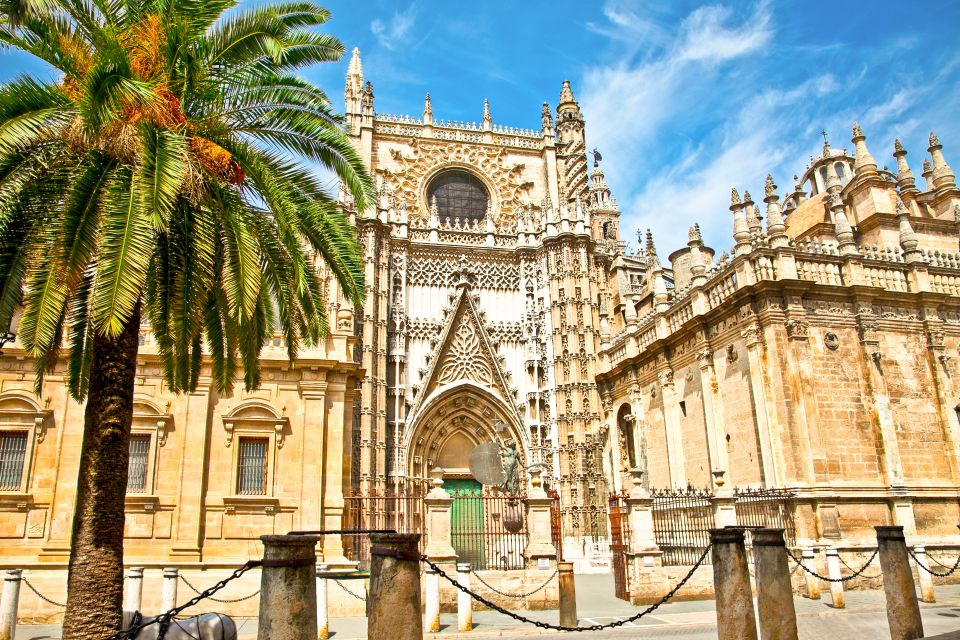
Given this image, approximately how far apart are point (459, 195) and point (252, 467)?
63.3 feet

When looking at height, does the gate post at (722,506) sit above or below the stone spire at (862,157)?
below

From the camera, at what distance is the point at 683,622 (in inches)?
438

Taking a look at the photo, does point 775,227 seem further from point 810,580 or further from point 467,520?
point 467,520

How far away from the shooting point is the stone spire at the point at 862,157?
22.8 metres

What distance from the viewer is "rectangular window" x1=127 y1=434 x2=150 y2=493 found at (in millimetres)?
14414

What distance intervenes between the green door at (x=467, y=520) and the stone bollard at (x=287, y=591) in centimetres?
1807

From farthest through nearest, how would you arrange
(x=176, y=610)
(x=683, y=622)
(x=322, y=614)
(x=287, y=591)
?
(x=683, y=622) → (x=322, y=614) → (x=176, y=610) → (x=287, y=591)

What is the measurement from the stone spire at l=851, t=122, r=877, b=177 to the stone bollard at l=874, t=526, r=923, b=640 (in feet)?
60.4

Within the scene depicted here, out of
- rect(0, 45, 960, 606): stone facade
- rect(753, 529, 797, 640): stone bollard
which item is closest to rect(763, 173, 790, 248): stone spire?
rect(0, 45, 960, 606): stone facade

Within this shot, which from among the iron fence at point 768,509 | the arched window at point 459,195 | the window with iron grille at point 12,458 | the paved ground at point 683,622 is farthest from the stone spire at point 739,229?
the window with iron grille at point 12,458

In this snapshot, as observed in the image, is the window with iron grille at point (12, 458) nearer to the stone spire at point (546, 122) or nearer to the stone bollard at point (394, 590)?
the stone bollard at point (394, 590)

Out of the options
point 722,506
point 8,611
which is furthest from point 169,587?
point 722,506

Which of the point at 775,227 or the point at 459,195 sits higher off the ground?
the point at 459,195

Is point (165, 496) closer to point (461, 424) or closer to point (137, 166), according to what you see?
point (137, 166)
